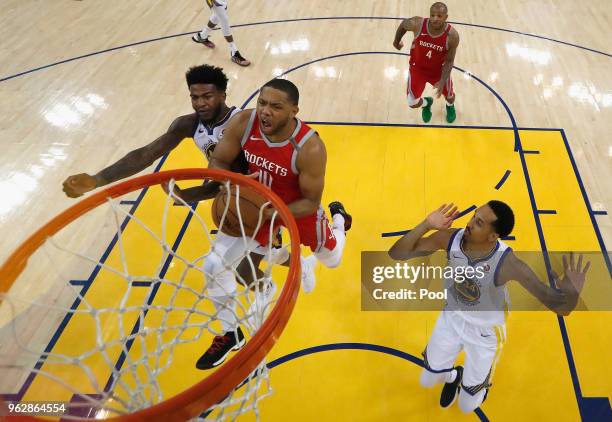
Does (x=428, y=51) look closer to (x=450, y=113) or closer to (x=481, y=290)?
(x=450, y=113)

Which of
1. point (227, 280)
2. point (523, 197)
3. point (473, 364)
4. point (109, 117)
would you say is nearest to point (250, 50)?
point (109, 117)

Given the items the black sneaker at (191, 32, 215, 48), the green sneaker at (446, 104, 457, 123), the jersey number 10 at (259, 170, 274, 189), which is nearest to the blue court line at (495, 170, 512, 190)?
the green sneaker at (446, 104, 457, 123)

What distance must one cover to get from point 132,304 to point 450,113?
3.93 metres

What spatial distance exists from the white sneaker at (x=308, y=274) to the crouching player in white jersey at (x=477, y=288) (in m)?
0.94

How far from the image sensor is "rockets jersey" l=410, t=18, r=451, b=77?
15.2 ft

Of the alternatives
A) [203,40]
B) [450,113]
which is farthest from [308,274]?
[203,40]

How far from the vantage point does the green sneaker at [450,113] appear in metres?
5.22

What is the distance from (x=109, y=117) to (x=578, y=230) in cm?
530

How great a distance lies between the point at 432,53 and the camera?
474 centimetres

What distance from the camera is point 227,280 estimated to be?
2.90 metres

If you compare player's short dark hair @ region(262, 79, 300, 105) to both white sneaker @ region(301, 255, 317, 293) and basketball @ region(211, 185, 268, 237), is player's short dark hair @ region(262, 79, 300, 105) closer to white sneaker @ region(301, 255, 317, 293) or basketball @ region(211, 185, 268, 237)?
basketball @ region(211, 185, 268, 237)

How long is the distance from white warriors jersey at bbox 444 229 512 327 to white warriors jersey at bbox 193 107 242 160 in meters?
1.69

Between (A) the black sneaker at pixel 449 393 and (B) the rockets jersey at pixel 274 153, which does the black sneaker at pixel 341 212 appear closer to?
(B) the rockets jersey at pixel 274 153

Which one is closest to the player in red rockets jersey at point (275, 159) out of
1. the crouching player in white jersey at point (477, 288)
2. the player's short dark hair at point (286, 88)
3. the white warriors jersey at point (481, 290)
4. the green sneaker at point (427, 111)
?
the player's short dark hair at point (286, 88)
